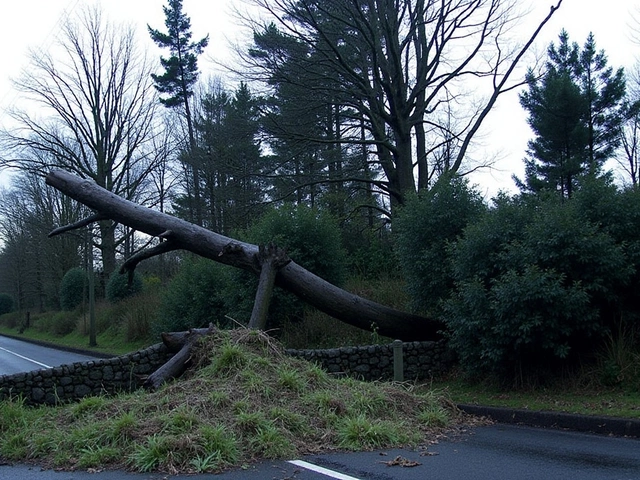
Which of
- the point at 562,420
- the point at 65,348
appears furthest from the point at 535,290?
the point at 65,348

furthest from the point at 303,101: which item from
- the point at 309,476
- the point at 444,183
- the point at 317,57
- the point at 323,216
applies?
the point at 309,476

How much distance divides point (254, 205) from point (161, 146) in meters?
17.8

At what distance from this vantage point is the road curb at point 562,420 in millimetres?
8828

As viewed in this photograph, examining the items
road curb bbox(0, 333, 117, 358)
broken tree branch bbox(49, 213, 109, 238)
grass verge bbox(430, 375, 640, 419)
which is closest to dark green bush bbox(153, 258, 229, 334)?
road curb bbox(0, 333, 117, 358)

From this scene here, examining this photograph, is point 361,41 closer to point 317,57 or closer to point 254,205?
point 317,57

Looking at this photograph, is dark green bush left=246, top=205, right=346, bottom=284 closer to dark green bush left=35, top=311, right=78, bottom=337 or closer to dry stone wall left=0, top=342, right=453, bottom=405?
dry stone wall left=0, top=342, right=453, bottom=405

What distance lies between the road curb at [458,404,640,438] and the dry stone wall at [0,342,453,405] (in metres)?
2.58

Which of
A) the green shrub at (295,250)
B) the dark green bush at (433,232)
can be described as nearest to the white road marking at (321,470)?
the dark green bush at (433,232)

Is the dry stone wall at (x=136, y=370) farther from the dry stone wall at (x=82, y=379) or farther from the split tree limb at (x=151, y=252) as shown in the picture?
the split tree limb at (x=151, y=252)

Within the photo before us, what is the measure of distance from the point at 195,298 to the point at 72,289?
83.9 ft

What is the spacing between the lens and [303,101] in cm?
2364

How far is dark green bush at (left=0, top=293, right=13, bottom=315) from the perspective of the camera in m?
66.1

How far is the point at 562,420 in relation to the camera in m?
9.58

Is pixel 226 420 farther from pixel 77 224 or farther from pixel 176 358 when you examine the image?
pixel 77 224
